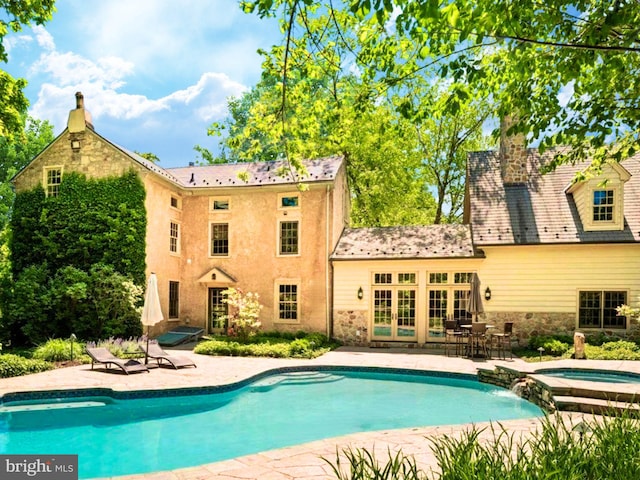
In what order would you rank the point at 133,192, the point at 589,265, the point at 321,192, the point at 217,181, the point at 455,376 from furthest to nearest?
the point at 217,181
the point at 321,192
the point at 133,192
the point at 589,265
the point at 455,376

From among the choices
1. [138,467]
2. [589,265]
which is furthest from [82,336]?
[589,265]

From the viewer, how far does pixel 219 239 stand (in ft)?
67.1

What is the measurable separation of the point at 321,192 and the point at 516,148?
8.19 m

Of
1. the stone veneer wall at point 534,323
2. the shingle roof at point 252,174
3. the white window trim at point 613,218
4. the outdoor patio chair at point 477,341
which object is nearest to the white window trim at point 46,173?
the shingle roof at point 252,174

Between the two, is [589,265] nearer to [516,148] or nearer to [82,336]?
[516,148]

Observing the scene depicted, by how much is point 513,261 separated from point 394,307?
15.2 ft

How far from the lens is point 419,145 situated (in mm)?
28922

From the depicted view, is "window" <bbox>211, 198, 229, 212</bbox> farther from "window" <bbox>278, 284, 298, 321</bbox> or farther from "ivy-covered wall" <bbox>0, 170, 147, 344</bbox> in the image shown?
"window" <bbox>278, 284, 298, 321</bbox>

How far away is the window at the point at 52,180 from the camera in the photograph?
18.8 metres

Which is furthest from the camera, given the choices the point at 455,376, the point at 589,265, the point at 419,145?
the point at 419,145

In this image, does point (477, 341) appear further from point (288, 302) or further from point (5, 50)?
point (5, 50)

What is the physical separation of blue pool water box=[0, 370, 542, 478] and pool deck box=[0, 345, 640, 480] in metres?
0.53

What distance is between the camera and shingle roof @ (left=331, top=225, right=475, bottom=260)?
57.7ft

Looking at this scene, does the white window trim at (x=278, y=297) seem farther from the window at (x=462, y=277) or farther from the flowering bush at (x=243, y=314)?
the window at (x=462, y=277)
